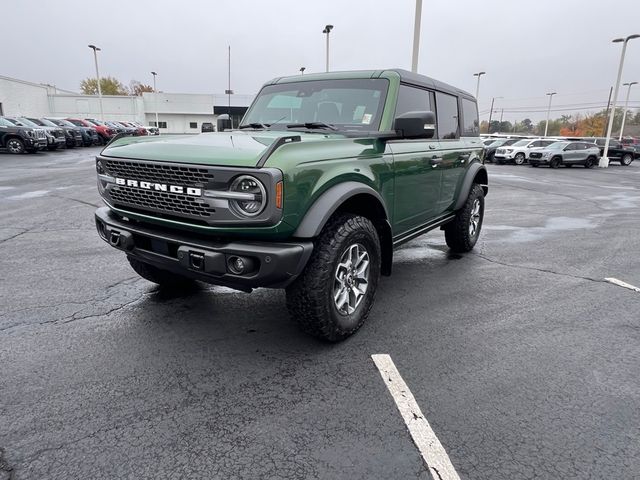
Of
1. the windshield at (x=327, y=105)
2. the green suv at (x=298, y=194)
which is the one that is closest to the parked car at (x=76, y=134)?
the windshield at (x=327, y=105)

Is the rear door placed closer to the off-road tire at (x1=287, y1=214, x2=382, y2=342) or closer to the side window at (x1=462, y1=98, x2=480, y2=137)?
the off-road tire at (x1=287, y1=214, x2=382, y2=342)

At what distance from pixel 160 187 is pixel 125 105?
6613 centimetres

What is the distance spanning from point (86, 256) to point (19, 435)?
3.47 m

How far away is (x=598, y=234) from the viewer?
288 inches

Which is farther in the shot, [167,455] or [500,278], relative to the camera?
[500,278]

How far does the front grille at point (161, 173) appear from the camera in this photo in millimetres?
2660

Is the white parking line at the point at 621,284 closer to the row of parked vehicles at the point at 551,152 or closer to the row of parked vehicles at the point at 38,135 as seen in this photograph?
the row of parked vehicles at the point at 38,135

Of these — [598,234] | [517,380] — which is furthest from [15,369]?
[598,234]

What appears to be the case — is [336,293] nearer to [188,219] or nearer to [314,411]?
[314,411]

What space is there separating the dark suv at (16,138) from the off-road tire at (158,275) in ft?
64.4

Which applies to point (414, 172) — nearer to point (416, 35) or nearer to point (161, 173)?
point (161, 173)

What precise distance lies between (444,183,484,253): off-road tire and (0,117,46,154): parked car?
20670 millimetres

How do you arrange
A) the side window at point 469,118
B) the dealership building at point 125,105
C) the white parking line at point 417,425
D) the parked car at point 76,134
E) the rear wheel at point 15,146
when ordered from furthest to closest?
the dealership building at point 125,105, the parked car at point 76,134, the rear wheel at point 15,146, the side window at point 469,118, the white parking line at point 417,425

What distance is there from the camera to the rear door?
375 centimetres
